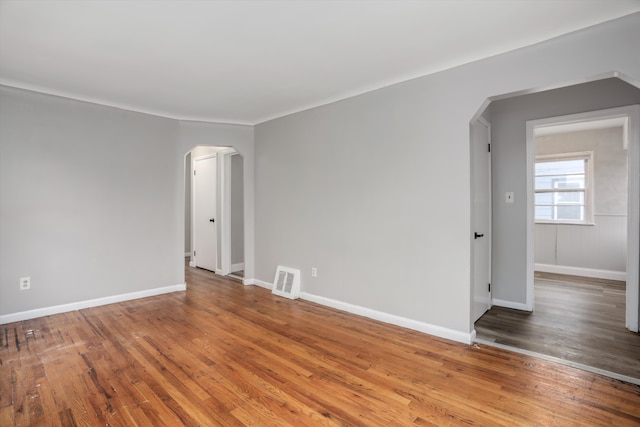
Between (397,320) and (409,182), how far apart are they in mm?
1411

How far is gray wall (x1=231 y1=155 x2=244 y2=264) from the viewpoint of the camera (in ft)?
18.4

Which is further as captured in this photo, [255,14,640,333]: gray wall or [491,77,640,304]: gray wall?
[491,77,640,304]: gray wall

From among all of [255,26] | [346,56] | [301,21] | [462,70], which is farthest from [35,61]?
[462,70]

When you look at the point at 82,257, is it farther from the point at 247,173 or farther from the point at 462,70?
the point at 462,70

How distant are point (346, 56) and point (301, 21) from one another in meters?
0.65

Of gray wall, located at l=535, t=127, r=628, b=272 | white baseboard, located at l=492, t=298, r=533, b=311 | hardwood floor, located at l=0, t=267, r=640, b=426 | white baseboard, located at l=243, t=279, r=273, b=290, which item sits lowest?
hardwood floor, located at l=0, t=267, r=640, b=426

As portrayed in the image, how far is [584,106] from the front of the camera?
10.9 ft

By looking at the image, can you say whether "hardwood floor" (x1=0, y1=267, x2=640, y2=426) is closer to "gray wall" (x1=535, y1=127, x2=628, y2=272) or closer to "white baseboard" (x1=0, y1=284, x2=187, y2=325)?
"white baseboard" (x1=0, y1=284, x2=187, y2=325)

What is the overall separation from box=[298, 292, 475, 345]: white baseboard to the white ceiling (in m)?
2.41

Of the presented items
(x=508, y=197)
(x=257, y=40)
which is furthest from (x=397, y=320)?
(x=257, y=40)

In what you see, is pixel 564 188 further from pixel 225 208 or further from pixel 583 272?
pixel 225 208

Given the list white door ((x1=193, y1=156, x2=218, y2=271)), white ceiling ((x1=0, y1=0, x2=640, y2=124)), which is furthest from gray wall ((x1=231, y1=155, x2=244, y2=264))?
white ceiling ((x1=0, y1=0, x2=640, y2=124))

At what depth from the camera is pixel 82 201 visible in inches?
151

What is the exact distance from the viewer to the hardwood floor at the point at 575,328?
8.54ft
